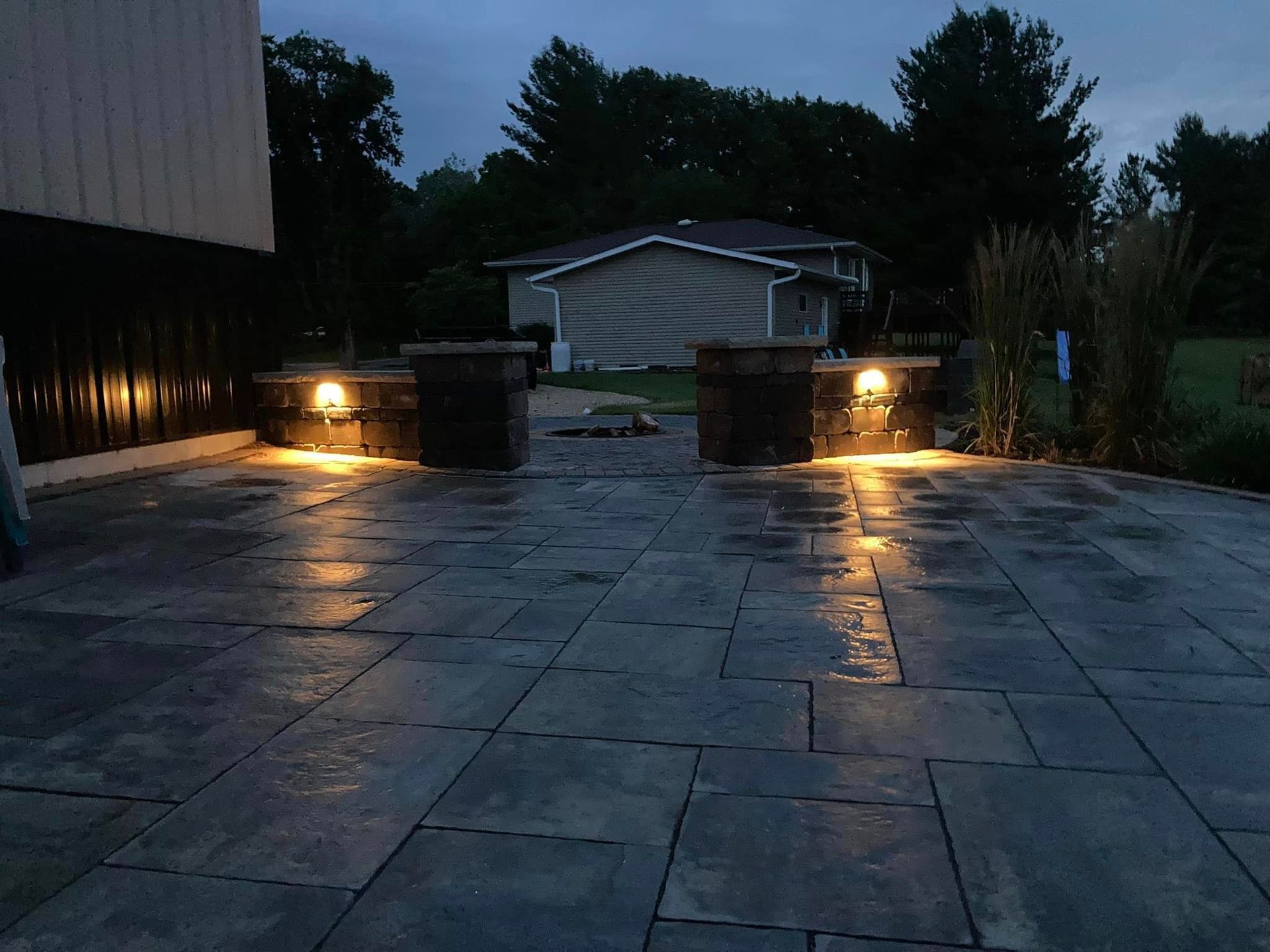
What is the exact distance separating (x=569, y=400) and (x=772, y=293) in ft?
29.9

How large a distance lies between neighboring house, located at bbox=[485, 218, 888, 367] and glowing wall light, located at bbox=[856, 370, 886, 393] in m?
15.3

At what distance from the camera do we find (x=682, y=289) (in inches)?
987

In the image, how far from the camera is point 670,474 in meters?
8.08

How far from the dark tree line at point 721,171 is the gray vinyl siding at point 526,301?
2.72 meters

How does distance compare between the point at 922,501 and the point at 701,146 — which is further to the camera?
the point at 701,146

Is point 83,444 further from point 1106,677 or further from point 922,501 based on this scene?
point 1106,677

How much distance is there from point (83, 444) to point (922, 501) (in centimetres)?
626

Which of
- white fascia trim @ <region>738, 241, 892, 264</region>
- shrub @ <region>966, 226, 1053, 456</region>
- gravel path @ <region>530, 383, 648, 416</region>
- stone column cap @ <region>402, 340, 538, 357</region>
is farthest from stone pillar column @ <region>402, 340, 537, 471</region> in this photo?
white fascia trim @ <region>738, 241, 892, 264</region>

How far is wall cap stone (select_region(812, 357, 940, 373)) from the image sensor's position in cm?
847

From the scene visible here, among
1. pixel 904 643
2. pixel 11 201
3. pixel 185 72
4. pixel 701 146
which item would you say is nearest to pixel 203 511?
pixel 11 201

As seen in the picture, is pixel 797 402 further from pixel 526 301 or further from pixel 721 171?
pixel 721 171

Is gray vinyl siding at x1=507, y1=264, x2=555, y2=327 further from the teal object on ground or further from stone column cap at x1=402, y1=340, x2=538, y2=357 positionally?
the teal object on ground

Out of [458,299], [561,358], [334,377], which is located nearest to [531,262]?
[561,358]

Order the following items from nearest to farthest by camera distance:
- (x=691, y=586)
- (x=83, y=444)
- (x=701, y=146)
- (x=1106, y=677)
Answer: (x=1106, y=677) < (x=691, y=586) < (x=83, y=444) < (x=701, y=146)
